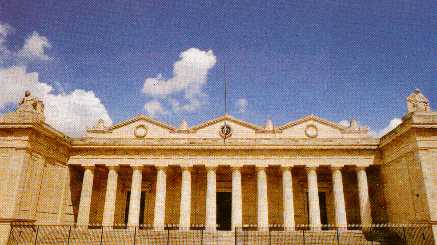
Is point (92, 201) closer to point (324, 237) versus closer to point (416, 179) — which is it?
point (324, 237)

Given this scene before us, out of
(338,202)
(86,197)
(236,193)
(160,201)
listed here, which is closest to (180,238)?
(160,201)

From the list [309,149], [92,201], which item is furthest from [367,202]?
[92,201]

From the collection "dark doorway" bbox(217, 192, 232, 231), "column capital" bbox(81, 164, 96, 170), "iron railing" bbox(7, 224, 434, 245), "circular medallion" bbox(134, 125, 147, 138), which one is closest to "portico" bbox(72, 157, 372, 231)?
"column capital" bbox(81, 164, 96, 170)

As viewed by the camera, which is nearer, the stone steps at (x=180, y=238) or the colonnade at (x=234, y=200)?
the stone steps at (x=180, y=238)

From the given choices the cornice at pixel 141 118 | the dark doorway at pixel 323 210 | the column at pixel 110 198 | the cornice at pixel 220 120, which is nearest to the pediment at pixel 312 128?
the cornice at pixel 220 120

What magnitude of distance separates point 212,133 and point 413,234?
15168 mm

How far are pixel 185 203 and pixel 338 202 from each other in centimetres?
1052

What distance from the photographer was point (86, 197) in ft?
79.6

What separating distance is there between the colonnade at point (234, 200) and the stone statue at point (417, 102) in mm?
5749

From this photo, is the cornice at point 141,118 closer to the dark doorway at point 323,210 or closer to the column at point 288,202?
the column at point 288,202

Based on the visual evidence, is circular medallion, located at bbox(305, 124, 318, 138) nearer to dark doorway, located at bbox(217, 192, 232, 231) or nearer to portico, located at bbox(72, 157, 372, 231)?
portico, located at bbox(72, 157, 372, 231)

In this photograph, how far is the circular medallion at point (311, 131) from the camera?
90.4 feet

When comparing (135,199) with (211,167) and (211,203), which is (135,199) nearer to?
(211,203)

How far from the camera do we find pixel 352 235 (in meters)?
20.5
